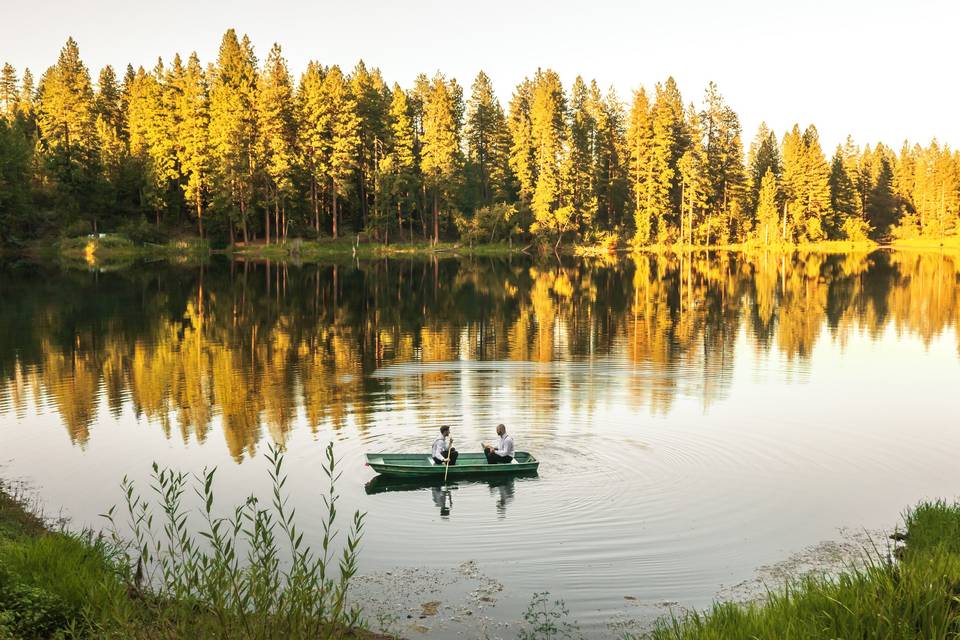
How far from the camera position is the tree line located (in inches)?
3565

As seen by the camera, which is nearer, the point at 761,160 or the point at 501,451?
the point at 501,451

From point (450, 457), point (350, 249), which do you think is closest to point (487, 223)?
point (350, 249)

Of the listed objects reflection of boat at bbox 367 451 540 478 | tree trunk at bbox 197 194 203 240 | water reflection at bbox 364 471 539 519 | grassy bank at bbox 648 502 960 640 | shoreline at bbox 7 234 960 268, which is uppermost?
tree trunk at bbox 197 194 203 240

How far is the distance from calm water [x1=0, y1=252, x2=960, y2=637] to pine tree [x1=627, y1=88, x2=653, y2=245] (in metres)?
61.7

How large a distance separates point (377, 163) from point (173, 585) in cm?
9616

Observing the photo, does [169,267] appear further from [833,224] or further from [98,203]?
[833,224]

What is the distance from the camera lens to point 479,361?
3228 centimetres

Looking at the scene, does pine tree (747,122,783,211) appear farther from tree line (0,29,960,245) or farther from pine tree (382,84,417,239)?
pine tree (382,84,417,239)

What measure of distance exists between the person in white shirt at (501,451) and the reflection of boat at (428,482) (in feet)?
1.24

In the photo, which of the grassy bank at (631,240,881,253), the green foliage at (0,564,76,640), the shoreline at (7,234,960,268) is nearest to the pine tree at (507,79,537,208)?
the shoreline at (7,234,960,268)

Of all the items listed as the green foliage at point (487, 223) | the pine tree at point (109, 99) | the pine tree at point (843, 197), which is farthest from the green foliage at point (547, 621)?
the pine tree at point (843, 197)

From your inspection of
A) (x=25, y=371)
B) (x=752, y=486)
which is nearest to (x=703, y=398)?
(x=752, y=486)

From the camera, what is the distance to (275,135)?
90.5 meters

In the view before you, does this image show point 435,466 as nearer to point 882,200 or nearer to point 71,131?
point 71,131
